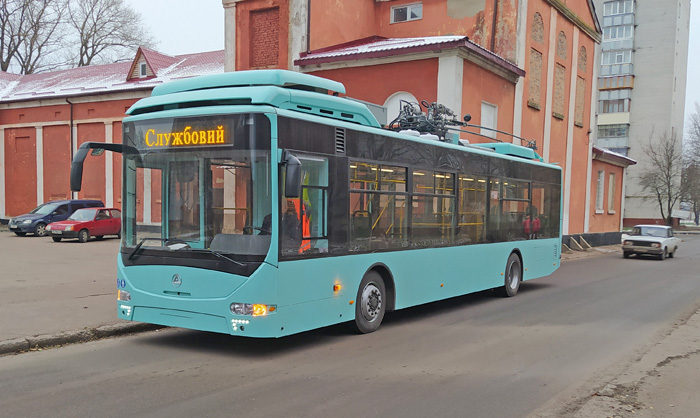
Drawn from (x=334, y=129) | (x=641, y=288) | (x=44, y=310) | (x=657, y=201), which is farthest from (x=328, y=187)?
(x=657, y=201)

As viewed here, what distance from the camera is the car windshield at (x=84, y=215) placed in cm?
2672

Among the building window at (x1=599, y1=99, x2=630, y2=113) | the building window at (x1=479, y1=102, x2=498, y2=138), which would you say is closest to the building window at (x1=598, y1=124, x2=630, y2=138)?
the building window at (x1=599, y1=99, x2=630, y2=113)

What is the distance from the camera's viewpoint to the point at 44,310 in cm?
986

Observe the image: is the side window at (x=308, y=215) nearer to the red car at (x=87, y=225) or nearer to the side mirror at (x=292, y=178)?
the side mirror at (x=292, y=178)

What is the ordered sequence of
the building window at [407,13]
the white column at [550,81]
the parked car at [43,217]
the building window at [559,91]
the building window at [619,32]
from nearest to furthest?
the building window at [407,13], the white column at [550,81], the parked car at [43,217], the building window at [559,91], the building window at [619,32]

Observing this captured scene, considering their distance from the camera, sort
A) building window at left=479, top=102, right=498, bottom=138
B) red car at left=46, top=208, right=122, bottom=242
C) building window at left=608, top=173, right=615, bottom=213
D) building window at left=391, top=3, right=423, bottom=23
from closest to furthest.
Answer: building window at left=479, top=102, right=498, bottom=138, building window at left=391, top=3, right=423, bottom=23, red car at left=46, top=208, right=122, bottom=242, building window at left=608, top=173, right=615, bottom=213

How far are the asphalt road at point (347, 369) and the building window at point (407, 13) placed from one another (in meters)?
16.8

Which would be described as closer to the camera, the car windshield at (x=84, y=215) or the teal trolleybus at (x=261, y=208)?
the teal trolleybus at (x=261, y=208)

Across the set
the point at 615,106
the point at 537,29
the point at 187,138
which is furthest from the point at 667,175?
the point at 187,138

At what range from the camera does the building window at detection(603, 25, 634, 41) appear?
74.8 metres

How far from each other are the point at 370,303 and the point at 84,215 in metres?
21.4

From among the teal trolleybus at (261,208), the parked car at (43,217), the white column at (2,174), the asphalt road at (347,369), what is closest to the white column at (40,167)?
the white column at (2,174)

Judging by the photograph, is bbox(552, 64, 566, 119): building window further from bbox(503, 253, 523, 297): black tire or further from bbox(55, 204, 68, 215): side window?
bbox(55, 204, 68, 215): side window

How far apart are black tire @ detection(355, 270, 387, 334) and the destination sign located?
2.93 metres
